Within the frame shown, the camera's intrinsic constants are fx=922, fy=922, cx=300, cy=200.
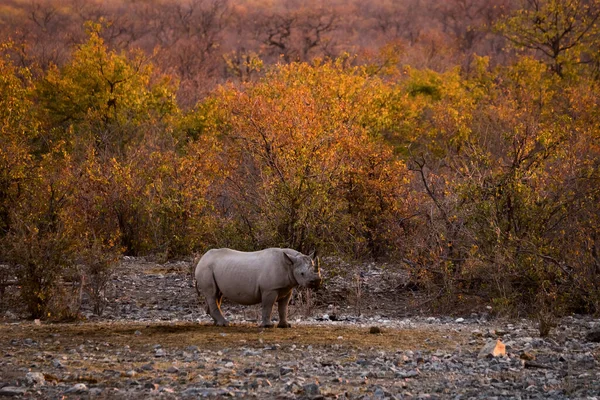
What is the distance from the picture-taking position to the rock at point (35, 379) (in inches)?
438

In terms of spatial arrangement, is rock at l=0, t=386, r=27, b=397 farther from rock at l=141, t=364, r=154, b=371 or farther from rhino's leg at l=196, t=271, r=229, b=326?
rhino's leg at l=196, t=271, r=229, b=326

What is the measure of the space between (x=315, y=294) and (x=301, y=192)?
2.44 metres

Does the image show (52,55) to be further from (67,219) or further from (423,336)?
(423,336)

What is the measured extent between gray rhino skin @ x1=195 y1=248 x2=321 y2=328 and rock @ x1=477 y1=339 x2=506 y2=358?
3176 mm

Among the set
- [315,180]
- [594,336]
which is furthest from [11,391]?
[315,180]

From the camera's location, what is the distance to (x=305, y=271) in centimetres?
1541

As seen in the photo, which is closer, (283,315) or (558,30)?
(283,315)

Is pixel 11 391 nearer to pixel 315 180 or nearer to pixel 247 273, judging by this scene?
pixel 247 273

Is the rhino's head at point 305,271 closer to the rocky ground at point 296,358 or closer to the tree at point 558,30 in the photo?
the rocky ground at point 296,358

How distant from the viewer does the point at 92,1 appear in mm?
148125

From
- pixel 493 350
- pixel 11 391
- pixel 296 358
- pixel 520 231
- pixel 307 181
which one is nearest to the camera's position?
pixel 11 391

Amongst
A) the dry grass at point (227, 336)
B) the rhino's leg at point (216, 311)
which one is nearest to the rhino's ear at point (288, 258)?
the dry grass at point (227, 336)

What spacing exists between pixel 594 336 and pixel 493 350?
2.48 m

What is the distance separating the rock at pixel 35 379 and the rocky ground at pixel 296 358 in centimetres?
1
